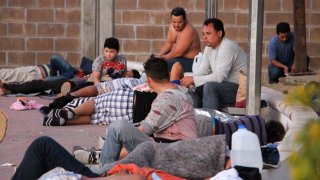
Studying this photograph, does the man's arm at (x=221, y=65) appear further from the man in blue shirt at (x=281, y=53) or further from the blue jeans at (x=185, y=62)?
the man in blue shirt at (x=281, y=53)

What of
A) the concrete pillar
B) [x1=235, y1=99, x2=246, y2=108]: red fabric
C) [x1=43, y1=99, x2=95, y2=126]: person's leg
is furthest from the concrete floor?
the concrete pillar

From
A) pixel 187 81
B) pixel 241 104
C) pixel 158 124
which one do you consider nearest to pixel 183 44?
pixel 187 81

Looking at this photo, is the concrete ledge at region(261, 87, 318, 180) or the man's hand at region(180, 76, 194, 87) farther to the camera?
the man's hand at region(180, 76, 194, 87)

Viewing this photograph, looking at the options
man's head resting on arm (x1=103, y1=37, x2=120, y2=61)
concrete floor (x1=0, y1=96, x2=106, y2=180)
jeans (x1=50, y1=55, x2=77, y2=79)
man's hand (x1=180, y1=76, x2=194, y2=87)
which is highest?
man's head resting on arm (x1=103, y1=37, x2=120, y2=61)

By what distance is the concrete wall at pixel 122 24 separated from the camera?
15.9 meters

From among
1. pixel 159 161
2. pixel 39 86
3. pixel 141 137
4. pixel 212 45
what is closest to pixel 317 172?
pixel 159 161

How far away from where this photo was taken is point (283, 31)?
49.8ft

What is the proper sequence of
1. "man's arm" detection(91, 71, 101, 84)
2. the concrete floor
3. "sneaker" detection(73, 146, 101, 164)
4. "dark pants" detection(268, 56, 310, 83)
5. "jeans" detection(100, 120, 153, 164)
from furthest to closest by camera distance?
"dark pants" detection(268, 56, 310, 83)
"man's arm" detection(91, 71, 101, 84)
the concrete floor
"sneaker" detection(73, 146, 101, 164)
"jeans" detection(100, 120, 153, 164)

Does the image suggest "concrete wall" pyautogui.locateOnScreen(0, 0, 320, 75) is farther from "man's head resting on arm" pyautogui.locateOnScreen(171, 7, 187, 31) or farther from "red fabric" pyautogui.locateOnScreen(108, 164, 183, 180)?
"red fabric" pyautogui.locateOnScreen(108, 164, 183, 180)

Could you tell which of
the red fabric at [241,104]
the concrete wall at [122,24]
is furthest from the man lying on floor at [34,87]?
the red fabric at [241,104]

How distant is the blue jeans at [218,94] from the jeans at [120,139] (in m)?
3.15

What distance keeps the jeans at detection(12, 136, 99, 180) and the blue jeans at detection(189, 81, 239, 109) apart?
13.7ft

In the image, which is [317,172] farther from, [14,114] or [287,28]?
[287,28]

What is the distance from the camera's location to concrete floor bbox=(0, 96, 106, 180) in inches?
329
